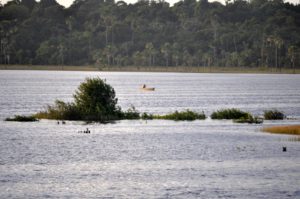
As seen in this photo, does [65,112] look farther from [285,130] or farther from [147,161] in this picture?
[147,161]

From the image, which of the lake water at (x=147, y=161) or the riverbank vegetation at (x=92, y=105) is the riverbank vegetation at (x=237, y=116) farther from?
the riverbank vegetation at (x=92, y=105)

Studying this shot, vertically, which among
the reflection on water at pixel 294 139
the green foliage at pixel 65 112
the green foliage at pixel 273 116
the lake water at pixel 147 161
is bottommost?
the lake water at pixel 147 161

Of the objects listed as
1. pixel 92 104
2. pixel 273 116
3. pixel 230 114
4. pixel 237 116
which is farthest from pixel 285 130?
pixel 92 104

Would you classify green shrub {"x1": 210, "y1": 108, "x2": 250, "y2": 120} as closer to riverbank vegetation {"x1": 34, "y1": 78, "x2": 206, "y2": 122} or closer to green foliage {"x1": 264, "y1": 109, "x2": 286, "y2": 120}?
green foliage {"x1": 264, "y1": 109, "x2": 286, "y2": 120}

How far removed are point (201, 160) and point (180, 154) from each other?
362cm

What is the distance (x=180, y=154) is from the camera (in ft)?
190

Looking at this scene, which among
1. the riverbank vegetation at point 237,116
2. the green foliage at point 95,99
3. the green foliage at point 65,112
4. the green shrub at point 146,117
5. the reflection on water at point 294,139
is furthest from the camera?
the green shrub at point 146,117

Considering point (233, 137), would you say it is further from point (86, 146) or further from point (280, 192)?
point (280, 192)

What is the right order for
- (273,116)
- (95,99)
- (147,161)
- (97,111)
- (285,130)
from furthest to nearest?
(273,116) < (97,111) < (95,99) < (285,130) < (147,161)

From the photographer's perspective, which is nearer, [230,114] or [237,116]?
[237,116]

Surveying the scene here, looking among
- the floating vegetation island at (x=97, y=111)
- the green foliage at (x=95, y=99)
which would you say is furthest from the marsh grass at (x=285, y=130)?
the green foliage at (x=95, y=99)

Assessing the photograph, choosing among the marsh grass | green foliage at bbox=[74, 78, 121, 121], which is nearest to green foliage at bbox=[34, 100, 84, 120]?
green foliage at bbox=[74, 78, 121, 121]

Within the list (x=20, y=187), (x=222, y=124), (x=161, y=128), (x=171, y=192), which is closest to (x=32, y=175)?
(x=20, y=187)

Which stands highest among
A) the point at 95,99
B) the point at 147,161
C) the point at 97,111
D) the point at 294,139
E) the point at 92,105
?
the point at 95,99
